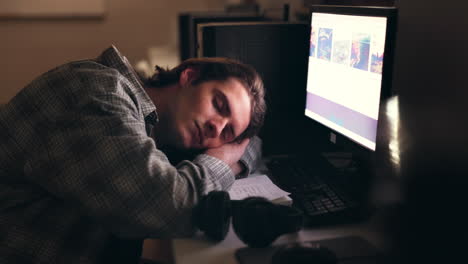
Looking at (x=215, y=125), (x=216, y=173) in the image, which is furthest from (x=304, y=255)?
(x=215, y=125)

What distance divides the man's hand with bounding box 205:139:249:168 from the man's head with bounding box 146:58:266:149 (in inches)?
0.6

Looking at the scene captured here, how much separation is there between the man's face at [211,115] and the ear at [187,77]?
44 millimetres

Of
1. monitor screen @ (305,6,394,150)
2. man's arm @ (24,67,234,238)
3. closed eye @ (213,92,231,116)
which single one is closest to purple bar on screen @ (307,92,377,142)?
monitor screen @ (305,6,394,150)

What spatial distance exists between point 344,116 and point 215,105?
1.05 feet

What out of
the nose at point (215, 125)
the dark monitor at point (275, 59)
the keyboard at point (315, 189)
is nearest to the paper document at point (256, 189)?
the keyboard at point (315, 189)

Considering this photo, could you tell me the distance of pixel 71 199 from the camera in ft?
2.81

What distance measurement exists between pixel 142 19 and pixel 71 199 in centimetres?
239

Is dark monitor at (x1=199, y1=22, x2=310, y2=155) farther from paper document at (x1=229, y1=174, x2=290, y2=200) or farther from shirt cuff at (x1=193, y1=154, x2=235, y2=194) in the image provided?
shirt cuff at (x1=193, y1=154, x2=235, y2=194)

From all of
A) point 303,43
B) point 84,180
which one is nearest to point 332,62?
point 303,43

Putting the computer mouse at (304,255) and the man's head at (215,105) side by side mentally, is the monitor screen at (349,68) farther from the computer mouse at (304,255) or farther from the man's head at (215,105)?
the computer mouse at (304,255)

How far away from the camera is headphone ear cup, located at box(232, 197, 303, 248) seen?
2.68 ft

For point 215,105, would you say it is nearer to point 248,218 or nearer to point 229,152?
point 229,152

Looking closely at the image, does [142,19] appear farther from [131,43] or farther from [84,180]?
[84,180]

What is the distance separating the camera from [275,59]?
1.41 metres
